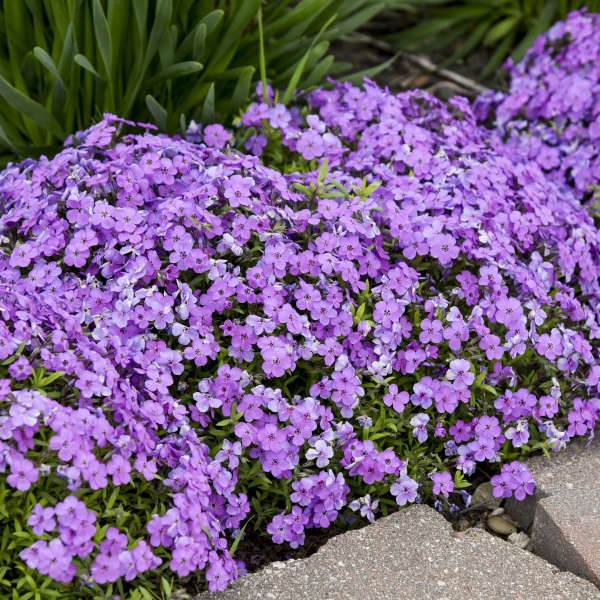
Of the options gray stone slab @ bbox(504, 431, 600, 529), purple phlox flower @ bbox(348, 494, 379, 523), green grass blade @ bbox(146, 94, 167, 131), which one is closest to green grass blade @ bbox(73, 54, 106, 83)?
green grass blade @ bbox(146, 94, 167, 131)

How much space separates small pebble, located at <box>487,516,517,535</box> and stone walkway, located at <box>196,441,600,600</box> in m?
0.11

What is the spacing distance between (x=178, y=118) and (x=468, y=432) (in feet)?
5.39

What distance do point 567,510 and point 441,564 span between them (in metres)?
0.41

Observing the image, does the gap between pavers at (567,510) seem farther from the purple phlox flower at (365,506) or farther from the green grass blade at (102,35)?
the green grass blade at (102,35)

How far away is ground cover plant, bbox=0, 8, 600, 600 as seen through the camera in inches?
76.5

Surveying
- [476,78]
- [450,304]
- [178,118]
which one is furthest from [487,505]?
[476,78]

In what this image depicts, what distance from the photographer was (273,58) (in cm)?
342

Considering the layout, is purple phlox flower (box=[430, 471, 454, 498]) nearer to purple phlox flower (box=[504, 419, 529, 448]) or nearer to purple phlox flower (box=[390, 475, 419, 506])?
purple phlox flower (box=[390, 475, 419, 506])

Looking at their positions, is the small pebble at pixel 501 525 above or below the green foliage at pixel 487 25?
below

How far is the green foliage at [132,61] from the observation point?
114 inches

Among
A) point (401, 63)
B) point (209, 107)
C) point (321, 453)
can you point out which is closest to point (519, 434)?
point (321, 453)

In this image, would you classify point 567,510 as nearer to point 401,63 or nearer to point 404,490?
point 404,490

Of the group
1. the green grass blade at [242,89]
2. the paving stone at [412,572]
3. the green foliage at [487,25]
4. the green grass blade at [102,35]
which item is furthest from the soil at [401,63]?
the paving stone at [412,572]

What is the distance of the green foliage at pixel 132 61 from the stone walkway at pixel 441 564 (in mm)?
1580
